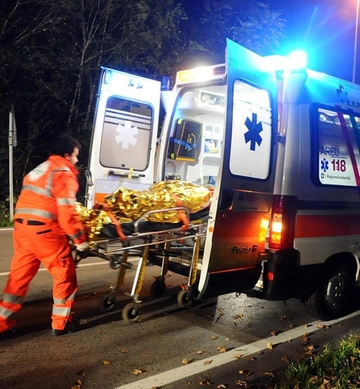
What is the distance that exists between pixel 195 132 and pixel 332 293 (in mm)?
3076

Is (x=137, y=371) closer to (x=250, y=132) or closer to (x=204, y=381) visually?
(x=204, y=381)

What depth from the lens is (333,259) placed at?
5172 mm

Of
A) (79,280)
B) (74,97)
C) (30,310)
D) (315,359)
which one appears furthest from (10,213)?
(315,359)

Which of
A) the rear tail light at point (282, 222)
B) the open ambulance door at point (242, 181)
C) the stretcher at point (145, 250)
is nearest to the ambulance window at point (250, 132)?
the open ambulance door at point (242, 181)

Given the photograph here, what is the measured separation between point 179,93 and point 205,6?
12001mm

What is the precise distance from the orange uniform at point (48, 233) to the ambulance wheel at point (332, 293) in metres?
2.48

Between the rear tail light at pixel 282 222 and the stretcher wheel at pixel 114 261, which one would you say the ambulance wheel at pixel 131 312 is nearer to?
the stretcher wheel at pixel 114 261

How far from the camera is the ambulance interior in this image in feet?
21.9

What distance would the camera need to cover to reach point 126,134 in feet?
22.2

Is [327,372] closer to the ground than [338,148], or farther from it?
closer to the ground

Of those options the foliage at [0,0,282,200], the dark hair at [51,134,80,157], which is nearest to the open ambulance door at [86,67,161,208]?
the dark hair at [51,134,80,157]

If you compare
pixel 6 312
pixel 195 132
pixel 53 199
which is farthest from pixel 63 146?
pixel 195 132

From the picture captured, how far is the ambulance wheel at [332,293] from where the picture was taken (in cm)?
512

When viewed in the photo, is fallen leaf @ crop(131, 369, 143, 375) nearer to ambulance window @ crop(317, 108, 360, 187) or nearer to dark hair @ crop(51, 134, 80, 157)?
dark hair @ crop(51, 134, 80, 157)
